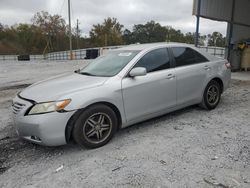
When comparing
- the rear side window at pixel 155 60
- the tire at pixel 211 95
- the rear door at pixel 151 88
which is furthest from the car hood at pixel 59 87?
the tire at pixel 211 95

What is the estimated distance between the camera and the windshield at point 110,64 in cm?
463

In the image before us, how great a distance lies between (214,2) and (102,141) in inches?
375

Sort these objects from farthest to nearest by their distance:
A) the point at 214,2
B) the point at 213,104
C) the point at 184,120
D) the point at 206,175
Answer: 1. the point at 214,2
2. the point at 213,104
3. the point at 184,120
4. the point at 206,175

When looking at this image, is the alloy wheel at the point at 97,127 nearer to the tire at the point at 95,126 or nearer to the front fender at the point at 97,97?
the tire at the point at 95,126

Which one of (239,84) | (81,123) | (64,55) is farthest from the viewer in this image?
(64,55)

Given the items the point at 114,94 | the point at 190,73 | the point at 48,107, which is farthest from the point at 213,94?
the point at 48,107

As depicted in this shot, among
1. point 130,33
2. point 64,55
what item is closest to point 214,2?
point 64,55

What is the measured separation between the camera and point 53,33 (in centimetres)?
5625

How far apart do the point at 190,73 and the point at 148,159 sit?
7.39ft

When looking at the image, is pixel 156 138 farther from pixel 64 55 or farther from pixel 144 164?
pixel 64 55

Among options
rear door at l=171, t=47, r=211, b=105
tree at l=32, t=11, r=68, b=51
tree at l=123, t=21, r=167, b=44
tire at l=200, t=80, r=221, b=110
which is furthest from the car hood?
tree at l=123, t=21, r=167, b=44

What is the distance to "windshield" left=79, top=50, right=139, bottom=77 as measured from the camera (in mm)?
4629

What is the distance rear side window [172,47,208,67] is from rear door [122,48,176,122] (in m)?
0.25

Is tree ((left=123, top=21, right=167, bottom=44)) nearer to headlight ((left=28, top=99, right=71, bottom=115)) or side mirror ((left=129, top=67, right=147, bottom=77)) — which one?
side mirror ((left=129, top=67, right=147, bottom=77))
